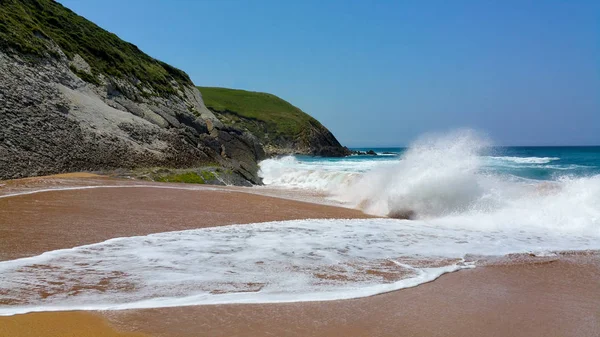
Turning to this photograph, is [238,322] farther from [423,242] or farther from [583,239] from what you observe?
[583,239]

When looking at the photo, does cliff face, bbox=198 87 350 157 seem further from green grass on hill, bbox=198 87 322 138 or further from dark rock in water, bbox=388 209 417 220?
dark rock in water, bbox=388 209 417 220

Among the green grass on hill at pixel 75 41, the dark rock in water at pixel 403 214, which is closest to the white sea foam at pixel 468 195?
the dark rock in water at pixel 403 214

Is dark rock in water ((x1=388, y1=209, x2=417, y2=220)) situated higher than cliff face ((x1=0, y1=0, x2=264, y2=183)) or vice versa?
cliff face ((x1=0, y1=0, x2=264, y2=183))

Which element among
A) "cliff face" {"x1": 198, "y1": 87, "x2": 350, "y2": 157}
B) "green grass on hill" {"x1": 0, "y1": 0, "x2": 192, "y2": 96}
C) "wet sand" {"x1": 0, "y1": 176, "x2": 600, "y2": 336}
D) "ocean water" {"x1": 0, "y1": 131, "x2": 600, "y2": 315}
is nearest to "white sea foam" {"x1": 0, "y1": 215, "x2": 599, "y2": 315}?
"ocean water" {"x1": 0, "y1": 131, "x2": 600, "y2": 315}

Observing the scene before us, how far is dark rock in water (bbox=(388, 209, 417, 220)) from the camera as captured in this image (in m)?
11.9

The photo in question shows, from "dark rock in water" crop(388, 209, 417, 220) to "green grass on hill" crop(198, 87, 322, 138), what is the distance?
76.5m

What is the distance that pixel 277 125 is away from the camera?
3585 inches

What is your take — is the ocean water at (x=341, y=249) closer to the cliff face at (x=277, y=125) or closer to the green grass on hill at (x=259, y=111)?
the cliff face at (x=277, y=125)

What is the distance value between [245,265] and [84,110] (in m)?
18.3

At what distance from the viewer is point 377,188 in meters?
14.6

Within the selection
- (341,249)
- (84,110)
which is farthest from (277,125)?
(341,249)

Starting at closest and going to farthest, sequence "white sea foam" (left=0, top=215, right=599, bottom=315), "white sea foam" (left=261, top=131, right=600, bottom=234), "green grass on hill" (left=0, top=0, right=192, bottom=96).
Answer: "white sea foam" (left=0, top=215, right=599, bottom=315) < "white sea foam" (left=261, top=131, right=600, bottom=234) < "green grass on hill" (left=0, top=0, right=192, bottom=96)

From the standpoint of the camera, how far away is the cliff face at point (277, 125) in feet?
287

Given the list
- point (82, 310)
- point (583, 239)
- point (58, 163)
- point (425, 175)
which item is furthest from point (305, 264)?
point (58, 163)
